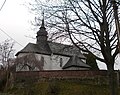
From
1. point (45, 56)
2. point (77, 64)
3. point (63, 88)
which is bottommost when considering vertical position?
point (63, 88)

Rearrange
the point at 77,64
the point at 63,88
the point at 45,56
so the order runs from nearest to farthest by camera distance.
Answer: the point at 63,88, the point at 77,64, the point at 45,56

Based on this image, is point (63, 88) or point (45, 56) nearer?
point (63, 88)

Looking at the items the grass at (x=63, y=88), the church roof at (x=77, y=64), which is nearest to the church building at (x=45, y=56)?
the church roof at (x=77, y=64)

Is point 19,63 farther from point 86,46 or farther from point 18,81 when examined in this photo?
point 86,46

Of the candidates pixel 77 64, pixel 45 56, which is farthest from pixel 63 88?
pixel 45 56

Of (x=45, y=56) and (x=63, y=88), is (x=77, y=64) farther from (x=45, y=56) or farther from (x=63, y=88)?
(x=63, y=88)

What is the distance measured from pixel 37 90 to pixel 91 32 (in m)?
12.5

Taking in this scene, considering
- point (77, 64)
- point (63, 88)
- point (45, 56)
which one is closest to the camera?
point (63, 88)

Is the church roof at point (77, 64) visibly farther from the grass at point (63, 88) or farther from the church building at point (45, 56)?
the grass at point (63, 88)

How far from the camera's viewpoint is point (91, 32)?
52.7 ft

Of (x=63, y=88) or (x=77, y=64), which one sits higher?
(x=77, y=64)

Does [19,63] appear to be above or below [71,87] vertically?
above

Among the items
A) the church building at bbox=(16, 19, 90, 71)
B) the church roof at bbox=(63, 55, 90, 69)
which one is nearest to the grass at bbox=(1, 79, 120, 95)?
the church roof at bbox=(63, 55, 90, 69)

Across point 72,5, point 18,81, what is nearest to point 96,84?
point 18,81
